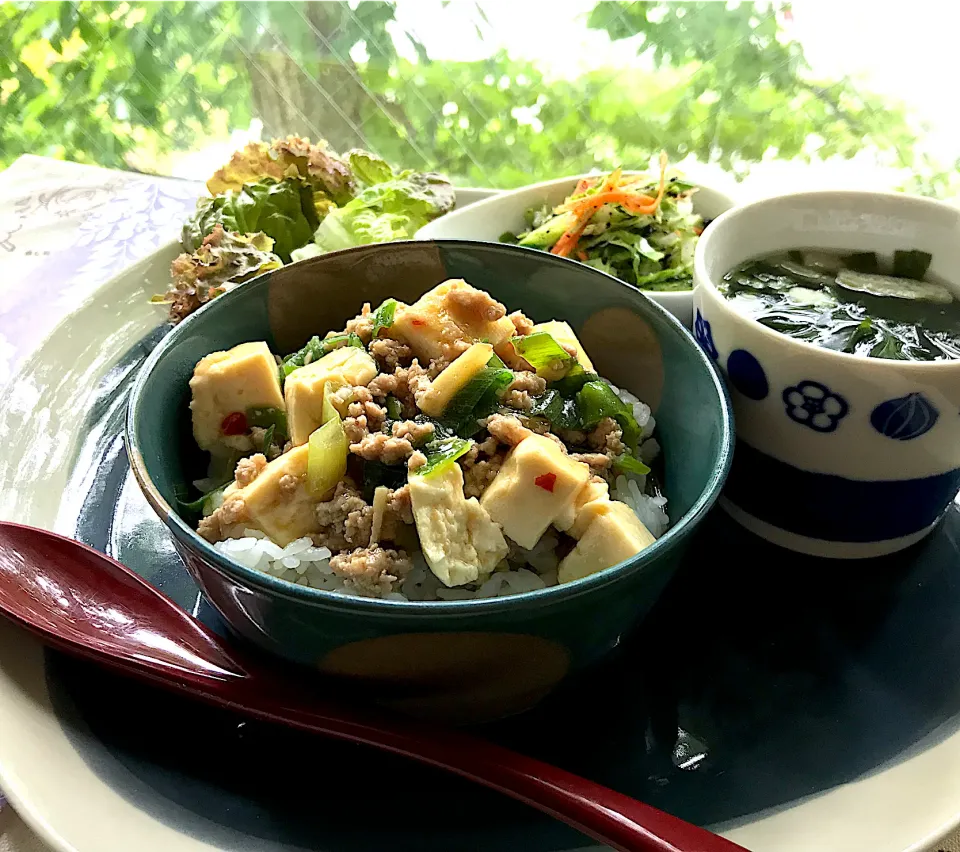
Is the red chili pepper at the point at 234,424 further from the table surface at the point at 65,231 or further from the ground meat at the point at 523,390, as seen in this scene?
the table surface at the point at 65,231

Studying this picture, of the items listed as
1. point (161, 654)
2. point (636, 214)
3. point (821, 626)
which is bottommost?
point (821, 626)

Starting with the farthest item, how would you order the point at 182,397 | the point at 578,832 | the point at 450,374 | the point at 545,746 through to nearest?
1. the point at 182,397
2. the point at 450,374
3. the point at 545,746
4. the point at 578,832

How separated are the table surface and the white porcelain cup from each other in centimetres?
152

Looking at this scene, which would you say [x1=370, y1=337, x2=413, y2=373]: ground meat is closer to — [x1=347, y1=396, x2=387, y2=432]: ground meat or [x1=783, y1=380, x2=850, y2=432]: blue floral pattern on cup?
[x1=347, y1=396, x2=387, y2=432]: ground meat

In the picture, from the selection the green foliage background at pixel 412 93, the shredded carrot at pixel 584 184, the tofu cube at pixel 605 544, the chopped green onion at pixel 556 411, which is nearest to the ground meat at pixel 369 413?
the chopped green onion at pixel 556 411

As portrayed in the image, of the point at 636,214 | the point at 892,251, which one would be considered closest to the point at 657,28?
the point at 636,214

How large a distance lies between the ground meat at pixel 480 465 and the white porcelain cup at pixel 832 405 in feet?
1.30

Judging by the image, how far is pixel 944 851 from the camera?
3.72ft

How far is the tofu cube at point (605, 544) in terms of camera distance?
3.54 feet

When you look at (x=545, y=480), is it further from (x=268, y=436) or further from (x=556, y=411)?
(x=268, y=436)

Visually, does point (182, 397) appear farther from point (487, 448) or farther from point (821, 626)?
point (821, 626)

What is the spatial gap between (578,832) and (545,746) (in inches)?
5.2

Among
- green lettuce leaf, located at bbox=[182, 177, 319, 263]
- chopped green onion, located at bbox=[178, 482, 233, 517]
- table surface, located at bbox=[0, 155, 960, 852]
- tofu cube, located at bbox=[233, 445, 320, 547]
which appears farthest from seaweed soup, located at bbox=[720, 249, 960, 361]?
table surface, located at bbox=[0, 155, 960, 852]

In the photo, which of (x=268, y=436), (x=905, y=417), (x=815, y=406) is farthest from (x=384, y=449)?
(x=905, y=417)
